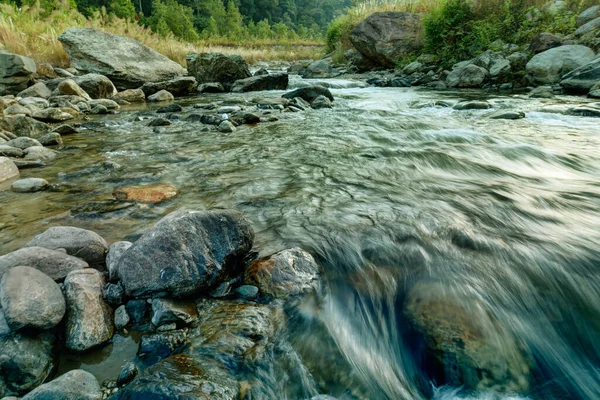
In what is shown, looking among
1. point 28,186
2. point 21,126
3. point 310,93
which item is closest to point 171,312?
point 28,186

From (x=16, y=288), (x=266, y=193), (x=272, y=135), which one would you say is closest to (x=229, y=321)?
(x=16, y=288)

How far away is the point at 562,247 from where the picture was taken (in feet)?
7.11

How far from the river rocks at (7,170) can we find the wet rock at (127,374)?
115 inches

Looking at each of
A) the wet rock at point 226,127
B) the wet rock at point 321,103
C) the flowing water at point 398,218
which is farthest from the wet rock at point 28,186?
the wet rock at point 321,103

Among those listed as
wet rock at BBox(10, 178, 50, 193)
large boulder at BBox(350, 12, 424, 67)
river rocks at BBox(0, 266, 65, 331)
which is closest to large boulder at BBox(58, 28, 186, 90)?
wet rock at BBox(10, 178, 50, 193)

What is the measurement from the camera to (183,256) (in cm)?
169

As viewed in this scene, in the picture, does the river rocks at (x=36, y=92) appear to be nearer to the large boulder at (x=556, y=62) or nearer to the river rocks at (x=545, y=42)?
the large boulder at (x=556, y=62)

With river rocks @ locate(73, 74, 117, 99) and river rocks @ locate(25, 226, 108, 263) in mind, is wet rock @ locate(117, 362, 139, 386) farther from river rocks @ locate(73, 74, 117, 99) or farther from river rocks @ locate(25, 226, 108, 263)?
river rocks @ locate(73, 74, 117, 99)

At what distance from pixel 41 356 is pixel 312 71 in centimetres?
1611

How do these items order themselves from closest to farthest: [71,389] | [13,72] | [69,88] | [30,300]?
[71,389]
[30,300]
[13,72]
[69,88]

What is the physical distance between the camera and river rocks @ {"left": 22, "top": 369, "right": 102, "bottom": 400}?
1.10 meters

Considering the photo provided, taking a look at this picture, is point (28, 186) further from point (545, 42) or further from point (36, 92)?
point (545, 42)

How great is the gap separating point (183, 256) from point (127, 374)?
559 mm

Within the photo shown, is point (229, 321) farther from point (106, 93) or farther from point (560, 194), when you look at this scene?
point (106, 93)
